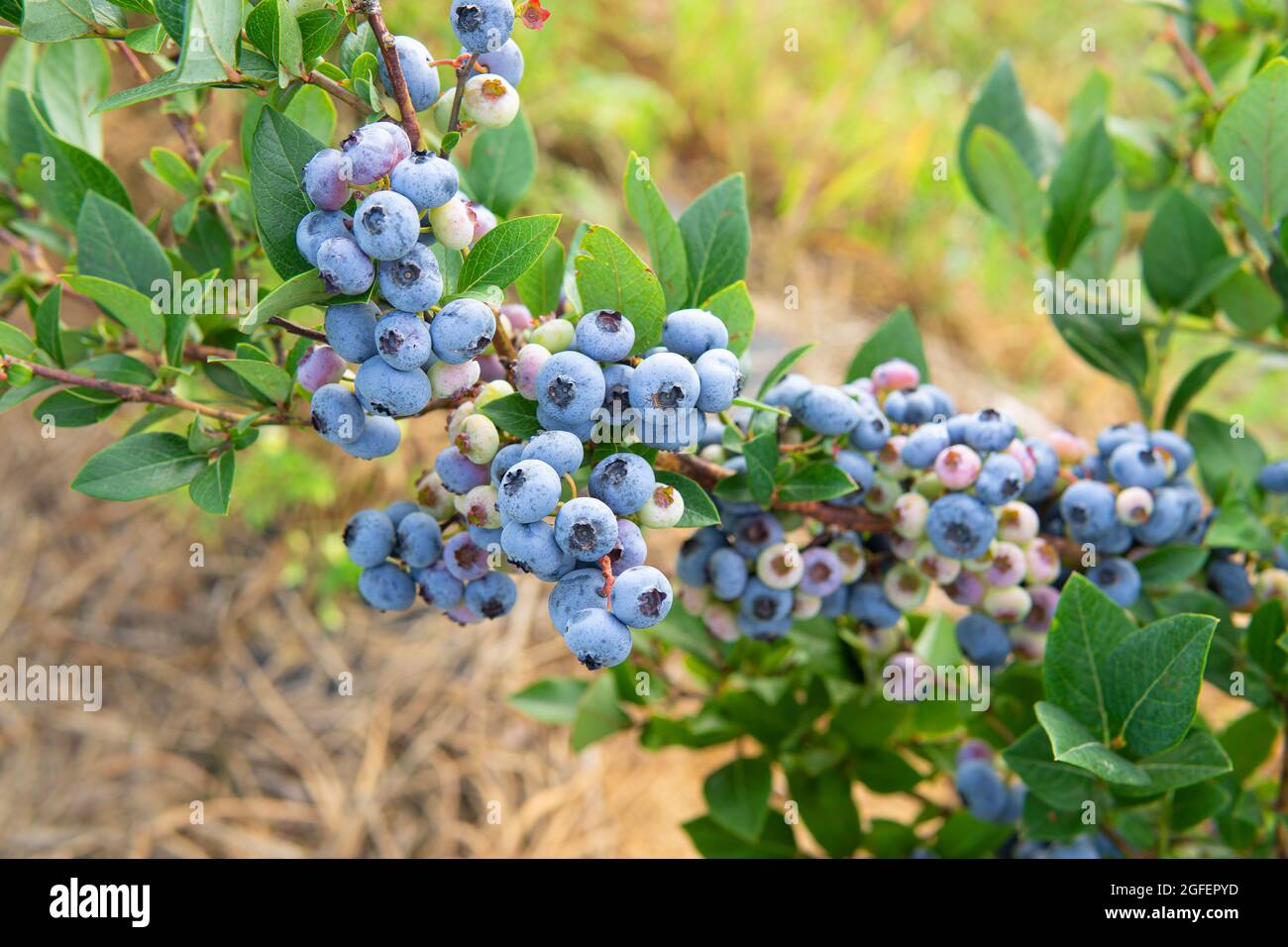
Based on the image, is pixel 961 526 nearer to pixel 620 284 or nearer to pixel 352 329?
pixel 620 284

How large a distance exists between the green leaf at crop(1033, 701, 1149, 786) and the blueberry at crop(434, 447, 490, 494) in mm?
508

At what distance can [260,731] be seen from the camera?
269 cm

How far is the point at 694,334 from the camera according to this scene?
2.59 feet

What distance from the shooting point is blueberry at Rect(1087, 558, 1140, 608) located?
1.05m

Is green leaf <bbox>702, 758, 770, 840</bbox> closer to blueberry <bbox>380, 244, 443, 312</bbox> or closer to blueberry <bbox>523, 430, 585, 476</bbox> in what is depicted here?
blueberry <bbox>523, 430, 585, 476</bbox>

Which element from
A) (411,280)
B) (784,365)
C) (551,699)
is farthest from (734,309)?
(551,699)

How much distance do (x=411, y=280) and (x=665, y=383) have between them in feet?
0.62

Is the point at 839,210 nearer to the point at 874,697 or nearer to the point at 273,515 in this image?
the point at 273,515

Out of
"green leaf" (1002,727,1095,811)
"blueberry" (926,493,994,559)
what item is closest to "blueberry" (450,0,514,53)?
"blueberry" (926,493,994,559)

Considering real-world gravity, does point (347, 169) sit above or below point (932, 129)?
below

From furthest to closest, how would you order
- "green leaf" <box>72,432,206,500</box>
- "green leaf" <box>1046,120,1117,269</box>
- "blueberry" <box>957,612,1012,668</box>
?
1. "green leaf" <box>1046,120,1117,269</box>
2. "blueberry" <box>957,612,1012,668</box>
3. "green leaf" <box>72,432,206,500</box>

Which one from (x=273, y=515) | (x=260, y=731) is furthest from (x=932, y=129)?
(x=260, y=731)

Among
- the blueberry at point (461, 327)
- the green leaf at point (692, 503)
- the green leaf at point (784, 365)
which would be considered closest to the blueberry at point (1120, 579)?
the green leaf at point (784, 365)
